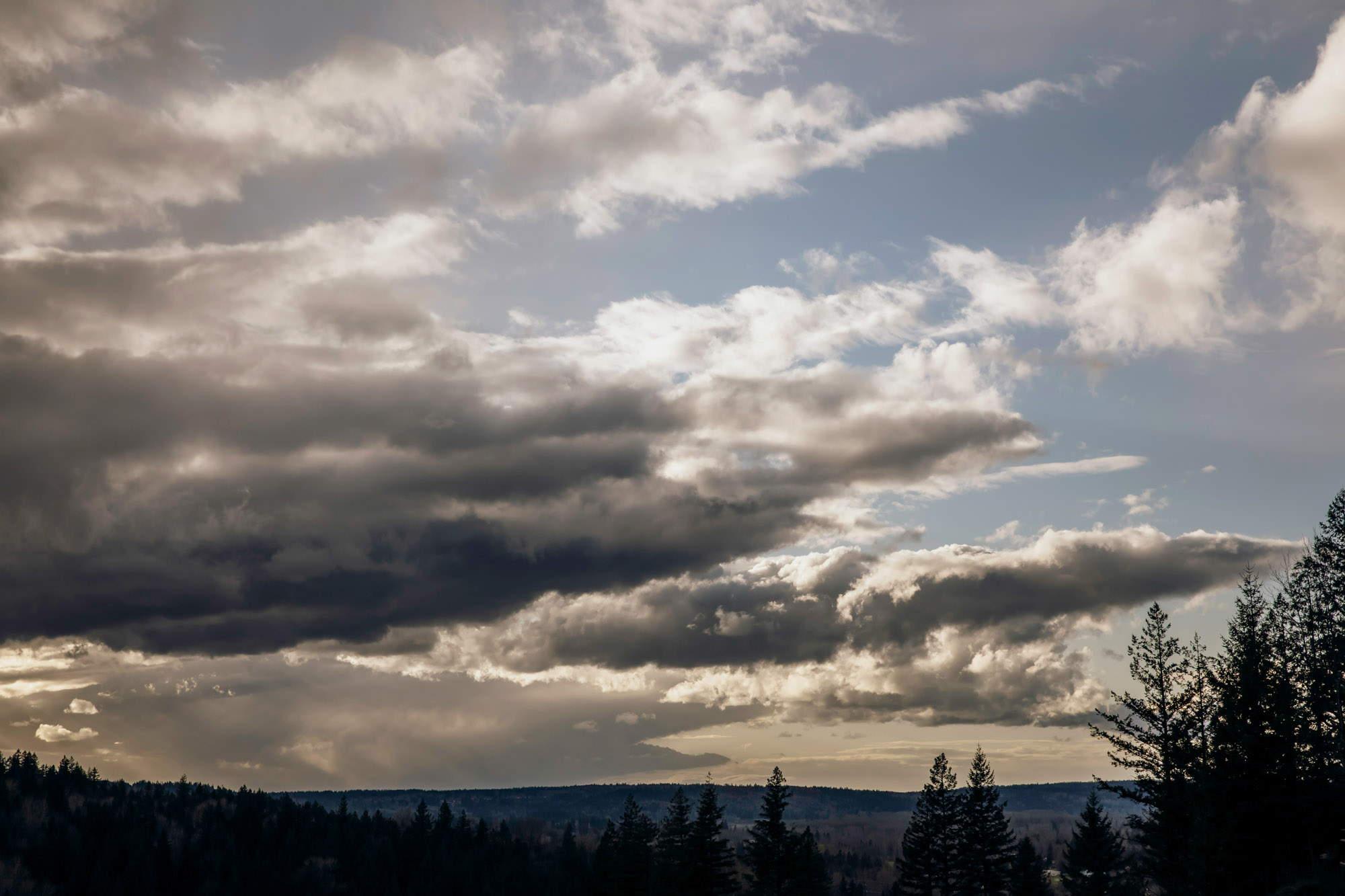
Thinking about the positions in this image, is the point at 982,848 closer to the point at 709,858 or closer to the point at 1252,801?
the point at 709,858

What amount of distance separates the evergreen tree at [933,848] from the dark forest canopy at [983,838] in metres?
0.14

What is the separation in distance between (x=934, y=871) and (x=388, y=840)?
11422cm

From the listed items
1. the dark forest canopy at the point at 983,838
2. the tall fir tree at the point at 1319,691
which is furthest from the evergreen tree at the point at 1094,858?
the tall fir tree at the point at 1319,691

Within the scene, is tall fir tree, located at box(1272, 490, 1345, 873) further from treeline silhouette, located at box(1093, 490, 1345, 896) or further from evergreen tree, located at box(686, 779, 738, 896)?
evergreen tree, located at box(686, 779, 738, 896)

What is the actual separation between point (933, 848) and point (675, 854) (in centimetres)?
2580

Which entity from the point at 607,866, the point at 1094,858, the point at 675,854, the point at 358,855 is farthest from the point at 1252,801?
the point at 358,855

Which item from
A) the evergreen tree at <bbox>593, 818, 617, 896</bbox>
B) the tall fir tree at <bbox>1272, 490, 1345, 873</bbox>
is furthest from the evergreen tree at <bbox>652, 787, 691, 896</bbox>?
the tall fir tree at <bbox>1272, 490, 1345, 873</bbox>

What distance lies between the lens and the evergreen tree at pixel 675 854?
301 ft

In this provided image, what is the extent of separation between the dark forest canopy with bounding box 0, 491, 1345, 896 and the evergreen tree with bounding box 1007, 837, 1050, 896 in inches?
10.3

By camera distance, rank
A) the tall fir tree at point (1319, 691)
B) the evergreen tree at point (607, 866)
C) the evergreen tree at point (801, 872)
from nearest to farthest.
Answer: the tall fir tree at point (1319, 691), the evergreen tree at point (801, 872), the evergreen tree at point (607, 866)

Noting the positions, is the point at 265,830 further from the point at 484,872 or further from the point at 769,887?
the point at 769,887

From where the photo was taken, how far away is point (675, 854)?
95.0 meters

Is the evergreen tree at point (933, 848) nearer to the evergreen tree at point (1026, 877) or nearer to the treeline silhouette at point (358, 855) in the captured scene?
the evergreen tree at point (1026, 877)

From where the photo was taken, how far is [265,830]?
7308 inches
